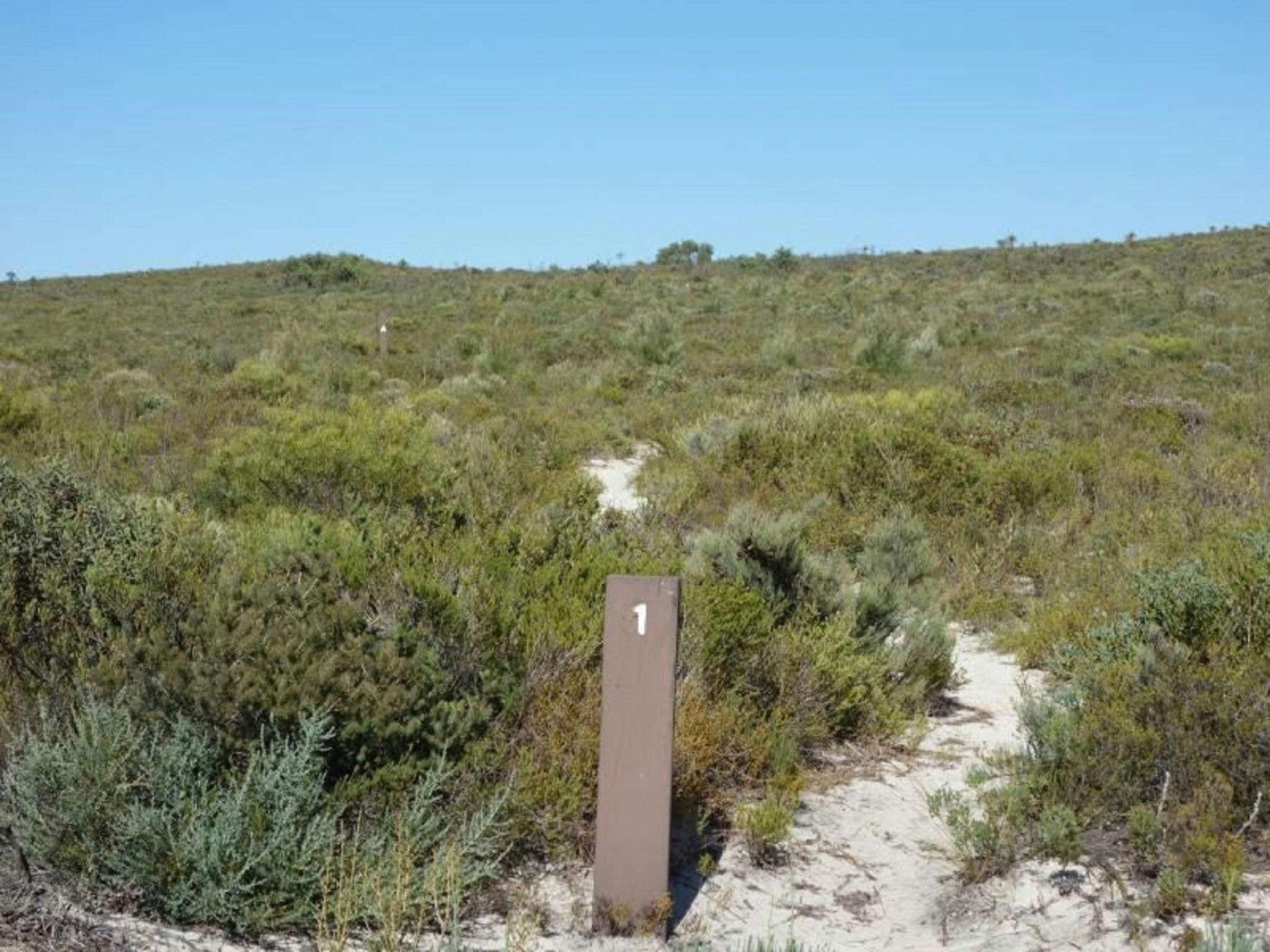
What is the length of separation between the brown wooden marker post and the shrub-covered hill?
408 millimetres

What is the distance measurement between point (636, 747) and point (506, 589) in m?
1.53

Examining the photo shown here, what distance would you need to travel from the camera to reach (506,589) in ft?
17.0

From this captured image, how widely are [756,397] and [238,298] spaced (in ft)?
96.3

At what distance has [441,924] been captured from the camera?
3.35 meters

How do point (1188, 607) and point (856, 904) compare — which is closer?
point (856, 904)

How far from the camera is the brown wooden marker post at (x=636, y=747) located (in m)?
3.77

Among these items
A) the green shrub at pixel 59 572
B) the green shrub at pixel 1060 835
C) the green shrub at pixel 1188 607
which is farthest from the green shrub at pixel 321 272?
the green shrub at pixel 1060 835

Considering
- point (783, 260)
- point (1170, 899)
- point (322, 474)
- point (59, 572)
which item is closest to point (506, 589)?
point (59, 572)

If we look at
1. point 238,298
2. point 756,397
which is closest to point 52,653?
point 756,397

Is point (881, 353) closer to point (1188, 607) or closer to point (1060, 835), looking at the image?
point (1188, 607)

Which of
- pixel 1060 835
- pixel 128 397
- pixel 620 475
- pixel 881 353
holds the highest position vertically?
pixel 881 353

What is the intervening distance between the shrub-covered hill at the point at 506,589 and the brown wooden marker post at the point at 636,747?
1.34 feet

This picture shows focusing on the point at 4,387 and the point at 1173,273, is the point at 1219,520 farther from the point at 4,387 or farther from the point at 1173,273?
the point at 1173,273

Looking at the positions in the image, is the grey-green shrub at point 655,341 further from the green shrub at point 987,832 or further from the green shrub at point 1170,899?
the green shrub at point 1170,899
